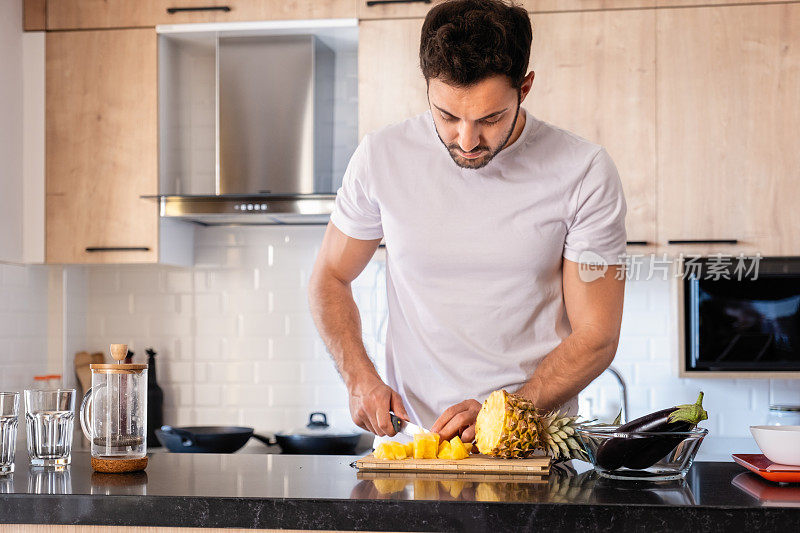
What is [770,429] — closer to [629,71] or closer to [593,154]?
[593,154]

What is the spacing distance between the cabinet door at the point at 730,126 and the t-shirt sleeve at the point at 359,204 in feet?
4.67

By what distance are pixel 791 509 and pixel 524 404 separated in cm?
41

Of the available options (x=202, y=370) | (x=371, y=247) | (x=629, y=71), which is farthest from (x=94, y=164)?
(x=629, y=71)

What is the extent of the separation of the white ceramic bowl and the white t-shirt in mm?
529

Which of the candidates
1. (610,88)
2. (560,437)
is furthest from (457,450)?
(610,88)

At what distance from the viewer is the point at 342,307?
78.7 inches

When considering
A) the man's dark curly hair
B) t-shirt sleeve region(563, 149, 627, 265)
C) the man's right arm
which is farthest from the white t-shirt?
the man's dark curly hair

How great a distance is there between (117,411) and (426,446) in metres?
0.49

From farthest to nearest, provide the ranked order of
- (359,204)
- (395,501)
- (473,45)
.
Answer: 1. (359,204)
2. (473,45)
3. (395,501)

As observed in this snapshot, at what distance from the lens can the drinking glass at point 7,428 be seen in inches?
55.1

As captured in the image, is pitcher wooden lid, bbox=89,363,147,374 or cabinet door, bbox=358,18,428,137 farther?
cabinet door, bbox=358,18,428,137

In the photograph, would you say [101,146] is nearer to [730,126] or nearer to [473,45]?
[473,45]

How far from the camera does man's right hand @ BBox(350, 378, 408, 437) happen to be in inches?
65.1

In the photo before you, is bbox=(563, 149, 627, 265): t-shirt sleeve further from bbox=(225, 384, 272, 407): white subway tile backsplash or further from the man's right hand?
bbox=(225, 384, 272, 407): white subway tile backsplash
